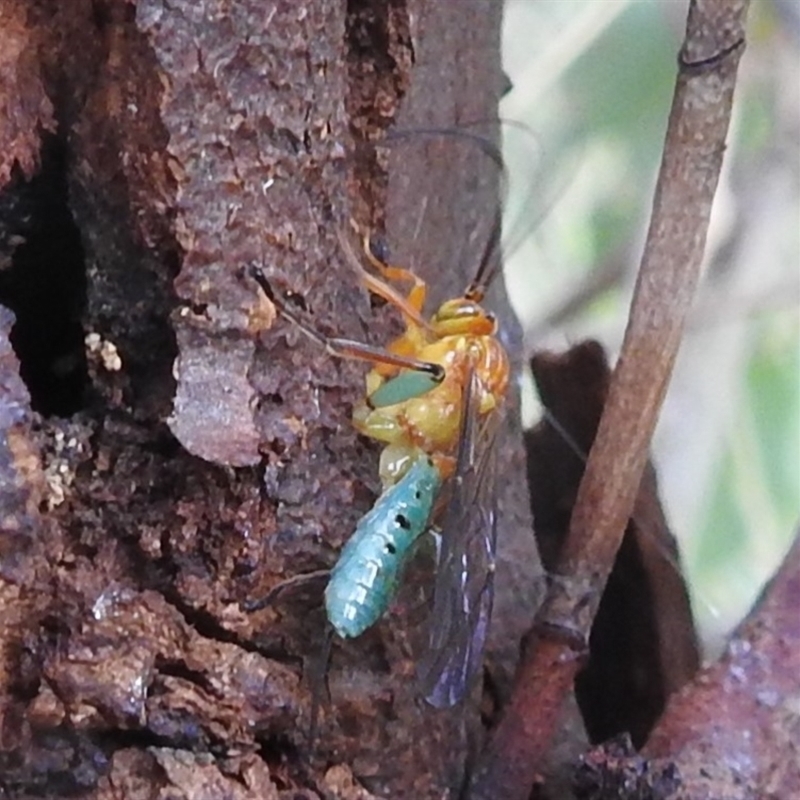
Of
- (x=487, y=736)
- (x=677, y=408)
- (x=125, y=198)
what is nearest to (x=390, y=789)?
(x=487, y=736)

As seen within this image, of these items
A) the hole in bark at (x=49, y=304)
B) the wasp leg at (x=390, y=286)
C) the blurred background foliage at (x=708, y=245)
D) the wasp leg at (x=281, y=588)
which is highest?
the blurred background foliage at (x=708, y=245)

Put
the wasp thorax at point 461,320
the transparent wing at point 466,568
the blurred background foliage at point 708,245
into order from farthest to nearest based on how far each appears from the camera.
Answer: the blurred background foliage at point 708,245
the wasp thorax at point 461,320
the transparent wing at point 466,568

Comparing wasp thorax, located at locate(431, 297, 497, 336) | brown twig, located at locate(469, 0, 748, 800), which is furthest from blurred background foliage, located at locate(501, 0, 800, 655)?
brown twig, located at locate(469, 0, 748, 800)

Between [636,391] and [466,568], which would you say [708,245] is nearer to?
[636,391]

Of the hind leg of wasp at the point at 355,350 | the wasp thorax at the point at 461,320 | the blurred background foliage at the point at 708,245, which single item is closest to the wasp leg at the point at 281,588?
the hind leg of wasp at the point at 355,350

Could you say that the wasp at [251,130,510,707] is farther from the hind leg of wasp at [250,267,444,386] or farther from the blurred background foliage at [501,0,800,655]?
the blurred background foliage at [501,0,800,655]

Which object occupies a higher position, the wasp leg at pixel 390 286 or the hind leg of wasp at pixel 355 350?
the wasp leg at pixel 390 286

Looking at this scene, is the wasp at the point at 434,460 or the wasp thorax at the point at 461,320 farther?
the wasp thorax at the point at 461,320

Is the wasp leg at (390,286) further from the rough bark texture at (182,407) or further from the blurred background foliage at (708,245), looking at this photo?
the blurred background foliage at (708,245)

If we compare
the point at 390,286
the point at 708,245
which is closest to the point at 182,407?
the point at 390,286
